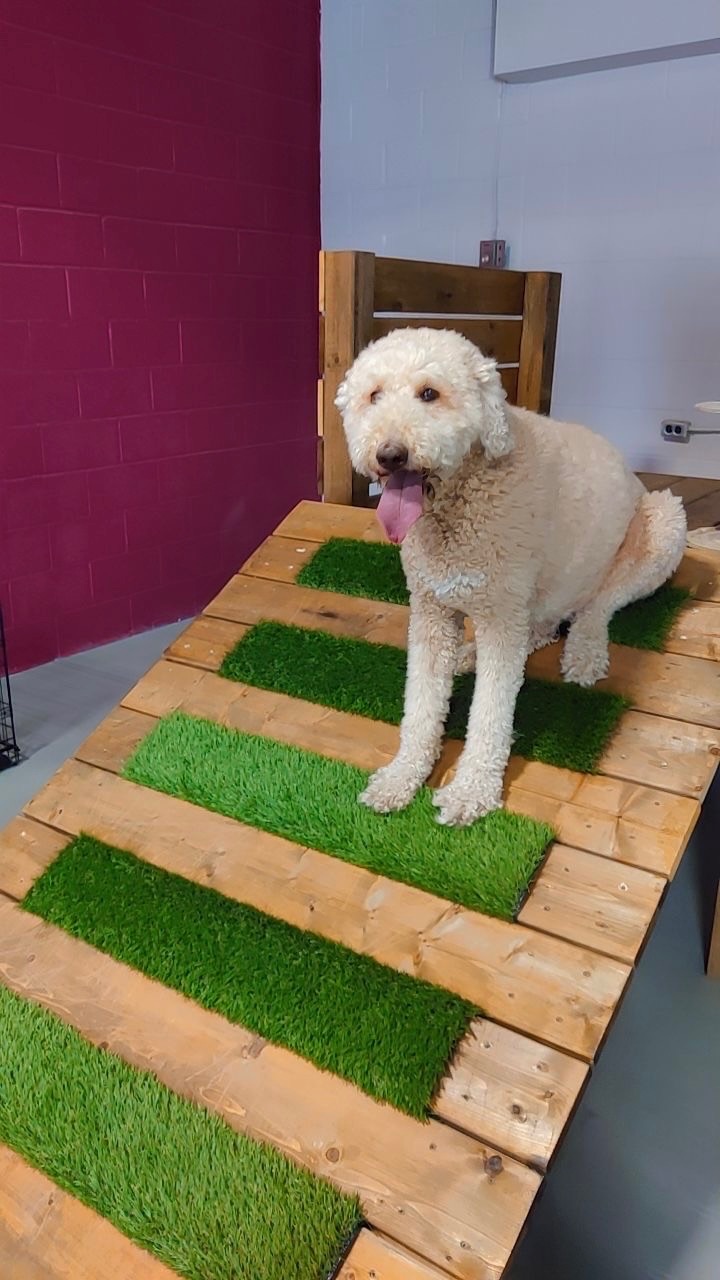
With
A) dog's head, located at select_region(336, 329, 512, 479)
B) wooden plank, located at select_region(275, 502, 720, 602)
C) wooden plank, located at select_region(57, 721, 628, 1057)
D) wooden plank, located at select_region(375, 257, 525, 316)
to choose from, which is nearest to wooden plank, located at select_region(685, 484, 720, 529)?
wooden plank, located at select_region(275, 502, 720, 602)

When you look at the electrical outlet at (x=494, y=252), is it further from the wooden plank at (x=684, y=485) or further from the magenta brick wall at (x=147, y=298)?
the wooden plank at (x=684, y=485)

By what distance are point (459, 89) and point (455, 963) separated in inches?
157

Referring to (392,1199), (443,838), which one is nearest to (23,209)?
(443,838)

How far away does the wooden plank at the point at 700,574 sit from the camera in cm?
217

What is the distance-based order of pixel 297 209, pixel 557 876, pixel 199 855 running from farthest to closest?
pixel 297 209 < pixel 199 855 < pixel 557 876

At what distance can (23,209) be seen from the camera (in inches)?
131

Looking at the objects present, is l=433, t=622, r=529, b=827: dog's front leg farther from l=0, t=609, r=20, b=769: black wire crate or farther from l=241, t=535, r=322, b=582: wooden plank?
l=0, t=609, r=20, b=769: black wire crate

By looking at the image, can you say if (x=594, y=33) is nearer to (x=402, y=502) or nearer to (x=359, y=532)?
(x=359, y=532)

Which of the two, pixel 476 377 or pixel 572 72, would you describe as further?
pixel 572 72

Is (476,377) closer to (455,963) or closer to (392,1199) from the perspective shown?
(455,963)

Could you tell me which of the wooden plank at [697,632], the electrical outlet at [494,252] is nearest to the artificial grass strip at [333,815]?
the wooden plank at [697,632]

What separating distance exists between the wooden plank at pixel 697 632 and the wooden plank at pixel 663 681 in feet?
0.08

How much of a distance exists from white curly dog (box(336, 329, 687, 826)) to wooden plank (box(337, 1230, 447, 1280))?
690mm

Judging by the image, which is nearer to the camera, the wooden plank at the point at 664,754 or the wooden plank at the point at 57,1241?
the wooden plank at the point at 57,1241
